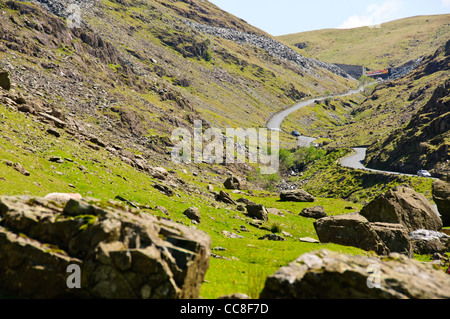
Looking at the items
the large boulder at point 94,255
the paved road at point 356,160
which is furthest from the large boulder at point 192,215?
the paved road at point 356,160

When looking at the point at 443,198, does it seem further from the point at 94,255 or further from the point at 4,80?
the point at 4,80

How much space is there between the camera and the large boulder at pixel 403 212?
159ft

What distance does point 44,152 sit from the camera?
161 ft

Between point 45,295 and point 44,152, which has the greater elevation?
point 44,152

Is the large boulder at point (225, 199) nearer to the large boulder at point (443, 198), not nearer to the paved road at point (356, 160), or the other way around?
the large boulder at point (443, 198)

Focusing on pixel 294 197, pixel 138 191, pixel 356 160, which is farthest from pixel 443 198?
pixel 356 160

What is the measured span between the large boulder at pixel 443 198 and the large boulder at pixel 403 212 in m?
5.09

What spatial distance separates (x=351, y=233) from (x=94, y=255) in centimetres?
3433

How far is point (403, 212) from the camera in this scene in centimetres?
4897

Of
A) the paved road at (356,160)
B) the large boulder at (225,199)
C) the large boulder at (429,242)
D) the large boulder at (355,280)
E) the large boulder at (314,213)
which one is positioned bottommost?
the large boulder at (429,242)
